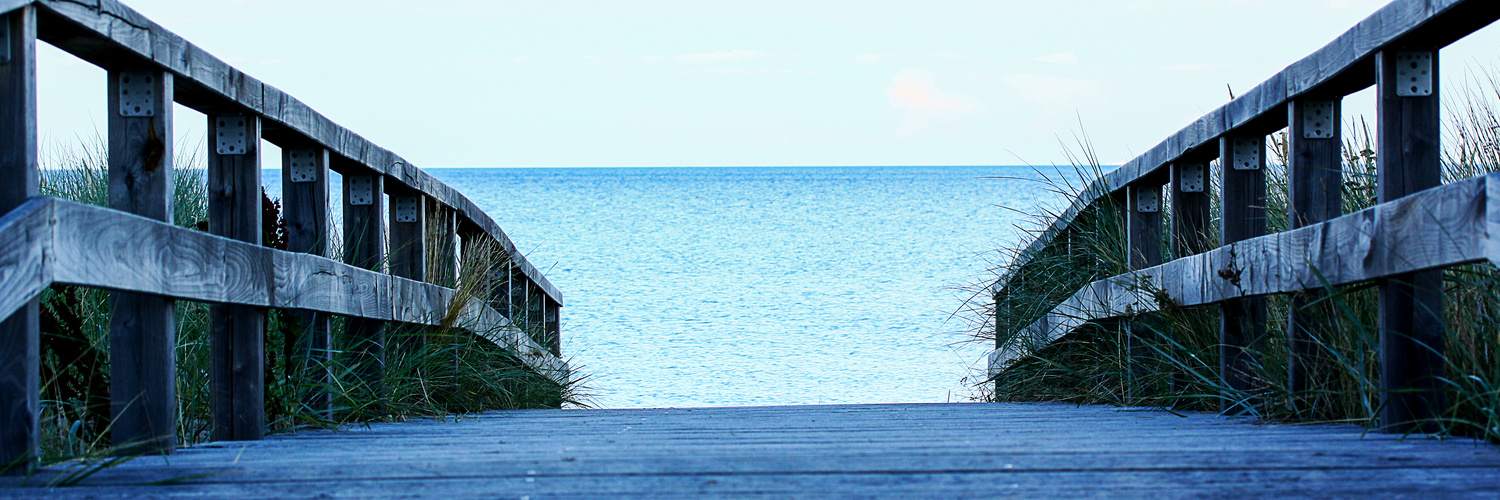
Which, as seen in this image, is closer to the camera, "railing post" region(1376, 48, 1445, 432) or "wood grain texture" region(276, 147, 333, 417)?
"railing post" region(1376, 48, 1445, 432)

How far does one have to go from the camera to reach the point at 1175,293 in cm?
356

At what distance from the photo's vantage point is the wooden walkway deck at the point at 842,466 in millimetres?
1694

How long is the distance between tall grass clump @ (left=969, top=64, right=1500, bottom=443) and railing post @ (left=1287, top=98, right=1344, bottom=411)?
0.9 inches

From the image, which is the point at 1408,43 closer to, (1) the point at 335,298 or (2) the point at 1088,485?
(2) the point at 1088,485

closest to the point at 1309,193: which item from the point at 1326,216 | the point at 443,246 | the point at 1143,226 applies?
the point at 1326,216

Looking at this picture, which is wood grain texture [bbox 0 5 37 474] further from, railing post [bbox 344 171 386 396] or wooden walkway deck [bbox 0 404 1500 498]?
railing post [bbox 344 171 386 396]

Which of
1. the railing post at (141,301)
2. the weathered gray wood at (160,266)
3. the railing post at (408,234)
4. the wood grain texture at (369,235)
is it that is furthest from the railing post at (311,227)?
the railing post at (408,234)

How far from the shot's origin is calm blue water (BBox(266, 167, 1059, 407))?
39.7 ft

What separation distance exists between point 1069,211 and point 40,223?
4.00 metres

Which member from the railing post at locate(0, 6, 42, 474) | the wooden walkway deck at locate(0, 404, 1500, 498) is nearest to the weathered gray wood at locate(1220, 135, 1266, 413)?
the wooden walkway deck at locate(0, 404, 1500, 498)

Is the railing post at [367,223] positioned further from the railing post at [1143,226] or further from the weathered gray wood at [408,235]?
the railing post at [1143,226]

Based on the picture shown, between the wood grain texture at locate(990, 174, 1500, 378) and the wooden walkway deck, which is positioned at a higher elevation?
the wood grain texture at locate(990, 174, 1500, 378)

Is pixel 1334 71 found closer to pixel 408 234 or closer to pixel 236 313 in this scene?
pixel 236 313

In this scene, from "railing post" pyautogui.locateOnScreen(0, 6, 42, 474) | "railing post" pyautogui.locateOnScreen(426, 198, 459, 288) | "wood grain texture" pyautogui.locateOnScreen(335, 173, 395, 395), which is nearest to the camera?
"railing post" pyautogui.locateOnScreen(0, 6, 42, 474)
